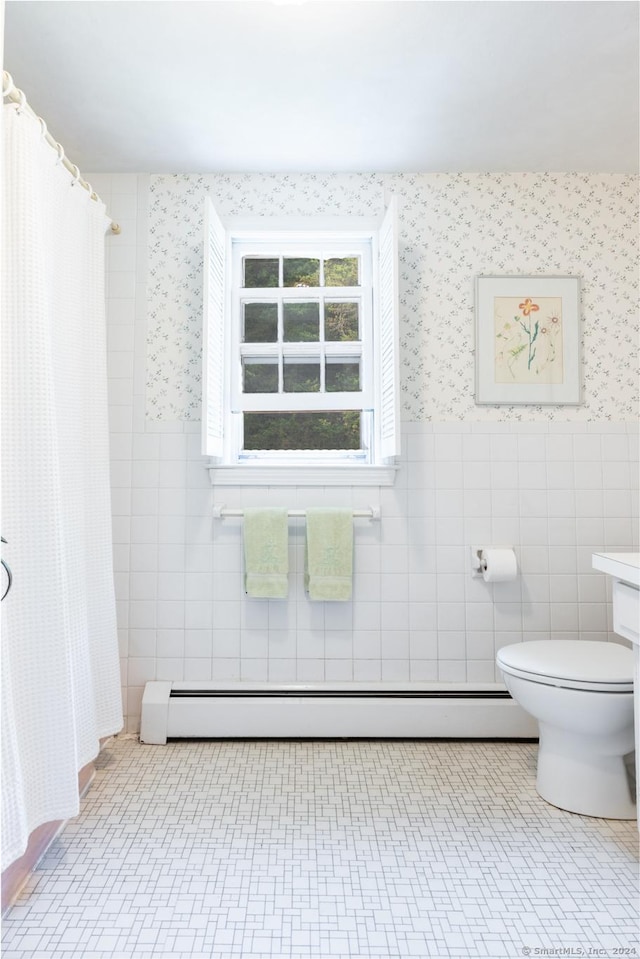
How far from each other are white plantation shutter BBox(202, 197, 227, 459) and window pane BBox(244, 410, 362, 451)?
166mm

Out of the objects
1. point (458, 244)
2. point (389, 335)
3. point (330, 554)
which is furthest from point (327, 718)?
point (458, 244)

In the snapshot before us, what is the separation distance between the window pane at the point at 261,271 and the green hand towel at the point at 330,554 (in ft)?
3.48

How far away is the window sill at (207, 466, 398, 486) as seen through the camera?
2.46 m

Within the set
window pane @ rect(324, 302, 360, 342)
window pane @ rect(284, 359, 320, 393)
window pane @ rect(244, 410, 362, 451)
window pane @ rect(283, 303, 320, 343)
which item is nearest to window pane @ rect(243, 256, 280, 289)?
window pane @ rect(283, 303, 320, 343)

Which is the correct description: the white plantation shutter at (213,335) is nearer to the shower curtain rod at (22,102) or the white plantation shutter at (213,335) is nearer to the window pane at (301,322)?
the window pane at (301,322)

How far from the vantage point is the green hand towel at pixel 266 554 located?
235cm

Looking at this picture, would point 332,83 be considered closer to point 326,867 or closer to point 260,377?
point 260,377

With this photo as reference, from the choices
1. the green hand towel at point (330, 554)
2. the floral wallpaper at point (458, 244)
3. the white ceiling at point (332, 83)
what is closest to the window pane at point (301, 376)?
the floral wallpaper at point (458, 244)

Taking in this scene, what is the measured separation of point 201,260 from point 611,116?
5.42ft

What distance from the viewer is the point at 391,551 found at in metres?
2.46

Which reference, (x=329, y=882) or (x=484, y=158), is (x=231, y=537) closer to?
(x=329, y=882)

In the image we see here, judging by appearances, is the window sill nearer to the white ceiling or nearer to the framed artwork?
the framed artwork

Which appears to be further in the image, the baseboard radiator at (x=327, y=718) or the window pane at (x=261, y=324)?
the window pane at (x=261, y=324)

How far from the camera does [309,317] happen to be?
2.61m
